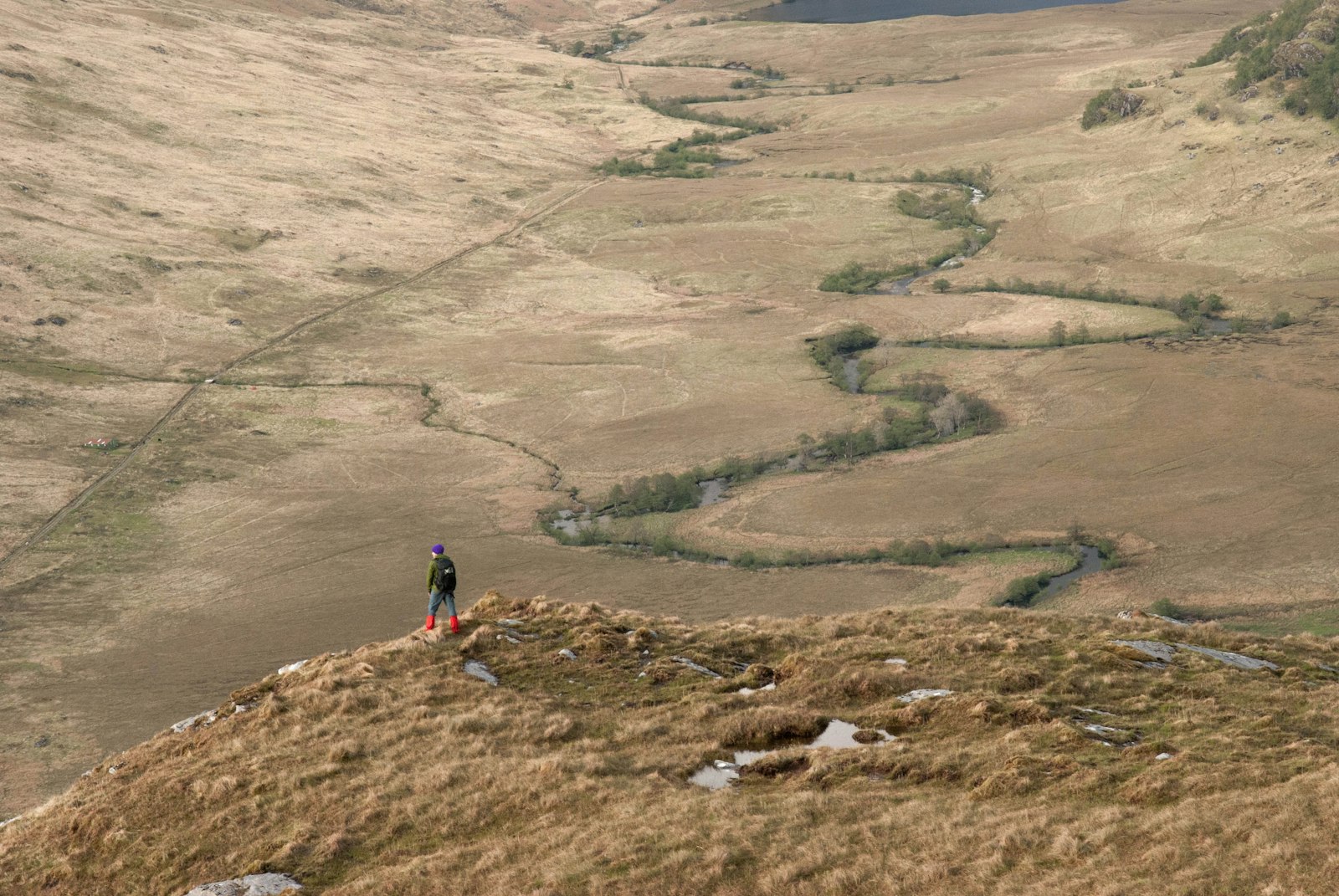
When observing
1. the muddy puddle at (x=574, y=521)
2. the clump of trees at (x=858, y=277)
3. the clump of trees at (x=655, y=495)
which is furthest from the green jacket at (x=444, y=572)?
the clump of trees at (x=858, y=277)

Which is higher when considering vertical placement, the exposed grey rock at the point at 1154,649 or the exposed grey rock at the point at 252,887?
the exposed grey rock at the point at 252,887

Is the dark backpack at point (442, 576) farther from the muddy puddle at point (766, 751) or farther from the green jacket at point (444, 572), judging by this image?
the muddy puddle at point (766, 751)

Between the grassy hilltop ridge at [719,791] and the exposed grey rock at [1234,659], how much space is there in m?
0.56

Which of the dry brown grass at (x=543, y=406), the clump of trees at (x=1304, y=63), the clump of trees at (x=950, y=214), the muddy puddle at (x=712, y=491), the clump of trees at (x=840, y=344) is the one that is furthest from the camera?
the clump of trees at (x=950, y=214)

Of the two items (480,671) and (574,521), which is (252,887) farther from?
(574,521)

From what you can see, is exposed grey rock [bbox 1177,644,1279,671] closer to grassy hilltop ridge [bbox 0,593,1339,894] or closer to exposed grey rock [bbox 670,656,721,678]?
grassy hilltop ridge [bbox 0,593,1339,894]

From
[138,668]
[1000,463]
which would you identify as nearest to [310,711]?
[138,668]

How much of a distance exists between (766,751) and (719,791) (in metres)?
2.86

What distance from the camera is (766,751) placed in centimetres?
2880

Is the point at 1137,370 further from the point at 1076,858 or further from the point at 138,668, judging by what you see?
the point at 1076,858

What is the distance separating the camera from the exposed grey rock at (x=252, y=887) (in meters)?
23.7

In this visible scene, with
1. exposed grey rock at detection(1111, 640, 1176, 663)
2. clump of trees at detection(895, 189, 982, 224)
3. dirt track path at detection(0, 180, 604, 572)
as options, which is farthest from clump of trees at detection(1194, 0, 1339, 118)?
exposed grey rock at detection(1111, 640, 1176, 663)

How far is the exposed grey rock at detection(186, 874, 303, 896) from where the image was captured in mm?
23734

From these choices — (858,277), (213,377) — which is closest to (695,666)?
(213,377)
